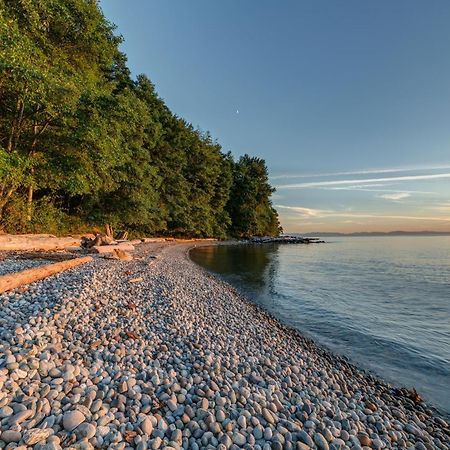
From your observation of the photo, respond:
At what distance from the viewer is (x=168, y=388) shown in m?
3.77

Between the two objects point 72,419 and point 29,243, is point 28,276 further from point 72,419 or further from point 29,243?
point 29,243

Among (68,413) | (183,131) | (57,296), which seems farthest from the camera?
(183,131)

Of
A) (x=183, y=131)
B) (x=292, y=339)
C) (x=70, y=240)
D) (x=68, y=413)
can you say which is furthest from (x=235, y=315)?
(x=183, y=131)

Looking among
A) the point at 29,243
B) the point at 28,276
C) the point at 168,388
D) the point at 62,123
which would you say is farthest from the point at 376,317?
the point at 62,123

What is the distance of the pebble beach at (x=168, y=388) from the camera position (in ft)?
9.30

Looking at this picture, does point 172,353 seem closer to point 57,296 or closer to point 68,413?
point 68,413

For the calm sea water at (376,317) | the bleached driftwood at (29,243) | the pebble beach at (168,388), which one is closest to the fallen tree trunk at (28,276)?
the pebble beach at (168,388)

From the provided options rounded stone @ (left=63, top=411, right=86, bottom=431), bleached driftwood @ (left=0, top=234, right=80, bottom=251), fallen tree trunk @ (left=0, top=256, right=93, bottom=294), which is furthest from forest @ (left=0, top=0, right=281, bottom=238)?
rounded stone @ (left=63, top=411, right=86, bottom=431)

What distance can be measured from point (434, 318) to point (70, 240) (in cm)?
1858

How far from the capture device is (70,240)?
1638cm

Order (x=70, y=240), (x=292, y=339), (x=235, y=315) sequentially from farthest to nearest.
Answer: (x=70, y=240) → (x=235, y=315) → (x=292, y=339)

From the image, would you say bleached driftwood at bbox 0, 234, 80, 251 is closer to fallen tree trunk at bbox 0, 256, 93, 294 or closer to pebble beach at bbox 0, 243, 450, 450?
fallen tree trunk at bbox 0, 256, 93, 294

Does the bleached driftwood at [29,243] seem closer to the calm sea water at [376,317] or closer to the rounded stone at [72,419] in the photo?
the calm sea water at [376,317]

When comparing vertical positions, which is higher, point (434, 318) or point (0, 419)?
point (0, 419)
